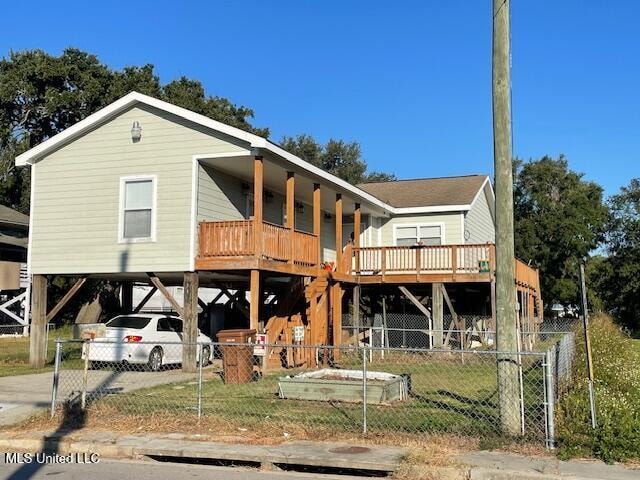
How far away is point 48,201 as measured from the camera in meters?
18.8

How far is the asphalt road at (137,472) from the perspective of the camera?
724 cm

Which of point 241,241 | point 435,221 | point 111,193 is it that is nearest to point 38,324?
point 111,193

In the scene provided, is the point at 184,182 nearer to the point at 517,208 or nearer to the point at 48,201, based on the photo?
the point at 48,201

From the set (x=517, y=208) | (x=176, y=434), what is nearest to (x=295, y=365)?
(x=176, y=434)

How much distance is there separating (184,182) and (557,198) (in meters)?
36.1

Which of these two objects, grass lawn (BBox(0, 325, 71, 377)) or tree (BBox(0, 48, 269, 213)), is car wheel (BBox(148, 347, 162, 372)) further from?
tree (BBox(0, 48, 269, 213))

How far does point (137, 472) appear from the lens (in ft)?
24.5

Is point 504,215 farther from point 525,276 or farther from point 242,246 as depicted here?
point 525,276

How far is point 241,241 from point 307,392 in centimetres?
575

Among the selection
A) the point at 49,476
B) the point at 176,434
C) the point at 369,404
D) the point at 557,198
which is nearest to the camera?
the point at 49,476

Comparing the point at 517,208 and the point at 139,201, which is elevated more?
the point at 517,208

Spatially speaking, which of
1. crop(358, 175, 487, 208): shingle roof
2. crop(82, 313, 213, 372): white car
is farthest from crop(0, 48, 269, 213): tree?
crop(82, 313, 213, 372): white car

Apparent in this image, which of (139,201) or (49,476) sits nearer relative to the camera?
(49,476)

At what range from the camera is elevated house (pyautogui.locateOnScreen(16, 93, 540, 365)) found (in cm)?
1694
